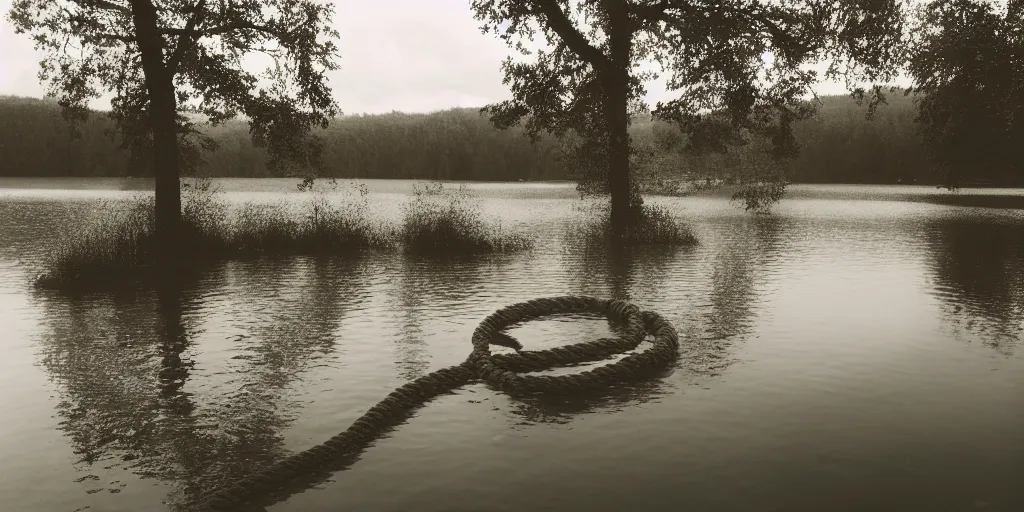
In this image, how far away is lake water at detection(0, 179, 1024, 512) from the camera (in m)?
6.09

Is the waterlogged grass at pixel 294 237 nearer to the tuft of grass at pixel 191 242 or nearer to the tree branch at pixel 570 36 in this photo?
the tuft of grass at pixel 191 242

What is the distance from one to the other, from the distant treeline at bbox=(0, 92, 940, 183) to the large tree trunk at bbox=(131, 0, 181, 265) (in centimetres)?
3545

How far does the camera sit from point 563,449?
6.89 m

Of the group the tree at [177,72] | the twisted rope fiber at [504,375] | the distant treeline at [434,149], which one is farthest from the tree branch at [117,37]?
the distant treeline at [434,149]

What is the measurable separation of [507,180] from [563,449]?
2164 inches

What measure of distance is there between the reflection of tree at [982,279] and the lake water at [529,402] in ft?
0.35

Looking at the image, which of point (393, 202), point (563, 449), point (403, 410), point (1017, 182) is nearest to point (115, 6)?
point (403, 410)

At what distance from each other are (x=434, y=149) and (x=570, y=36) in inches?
1411

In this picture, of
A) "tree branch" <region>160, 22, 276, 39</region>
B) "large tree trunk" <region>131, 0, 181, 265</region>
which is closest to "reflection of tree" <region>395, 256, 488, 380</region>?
"large tree trunk" <region>131, 0, 181, 265</region>

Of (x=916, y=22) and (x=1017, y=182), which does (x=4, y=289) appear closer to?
(x=916, y=22)

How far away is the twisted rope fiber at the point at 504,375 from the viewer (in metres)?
6.25

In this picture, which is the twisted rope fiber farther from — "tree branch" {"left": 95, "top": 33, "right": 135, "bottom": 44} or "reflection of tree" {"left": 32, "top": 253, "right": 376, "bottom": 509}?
"tree branch" {"left": 95, "top": 33, "right": 135, "bottom": 44}

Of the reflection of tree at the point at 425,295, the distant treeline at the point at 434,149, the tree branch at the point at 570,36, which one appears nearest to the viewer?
the reflection of tree at the point at 425,295

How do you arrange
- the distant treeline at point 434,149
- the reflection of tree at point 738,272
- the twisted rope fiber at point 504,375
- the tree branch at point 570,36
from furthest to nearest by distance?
the distant treeline at point 434,149, the tree branch at point 570,36, the reflection of tree at point 738,272, the twisted rope fiber at point 504,375
